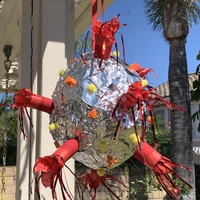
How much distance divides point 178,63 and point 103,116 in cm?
443

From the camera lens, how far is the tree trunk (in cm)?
503

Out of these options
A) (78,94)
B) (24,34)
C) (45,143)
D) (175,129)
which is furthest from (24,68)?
(175,129)

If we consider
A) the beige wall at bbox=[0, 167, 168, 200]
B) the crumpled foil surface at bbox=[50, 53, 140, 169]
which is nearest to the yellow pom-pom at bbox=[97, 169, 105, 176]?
the crumpled foil surface at bbox=[50, 53, 140, 169]

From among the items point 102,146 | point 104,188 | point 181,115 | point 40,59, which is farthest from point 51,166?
point 181,115

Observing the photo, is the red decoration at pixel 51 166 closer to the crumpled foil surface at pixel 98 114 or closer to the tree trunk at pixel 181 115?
the crumpled foil surface at pixel 98 114

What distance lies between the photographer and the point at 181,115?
16.8 feet

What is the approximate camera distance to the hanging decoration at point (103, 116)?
108cm

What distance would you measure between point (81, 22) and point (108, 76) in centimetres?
269

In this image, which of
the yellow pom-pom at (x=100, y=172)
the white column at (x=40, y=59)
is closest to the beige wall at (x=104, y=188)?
the white column at (x=40, y=59)

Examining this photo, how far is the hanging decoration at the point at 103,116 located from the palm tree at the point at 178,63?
3717mm

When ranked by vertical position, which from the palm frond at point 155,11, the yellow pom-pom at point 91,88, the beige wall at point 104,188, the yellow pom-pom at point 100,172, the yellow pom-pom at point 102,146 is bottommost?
the beige wall at point 104,188

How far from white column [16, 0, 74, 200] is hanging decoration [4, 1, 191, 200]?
2.86ft

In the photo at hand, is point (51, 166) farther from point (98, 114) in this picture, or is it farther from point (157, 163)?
point (157, 163)

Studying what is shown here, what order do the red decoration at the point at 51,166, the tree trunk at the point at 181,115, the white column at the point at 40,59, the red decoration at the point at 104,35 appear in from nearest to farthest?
the red decoration at the point at 51,166, the red decoration at the point at 104,35, the white column at the point at 40,59, the tree trunk at the point at 181,115
